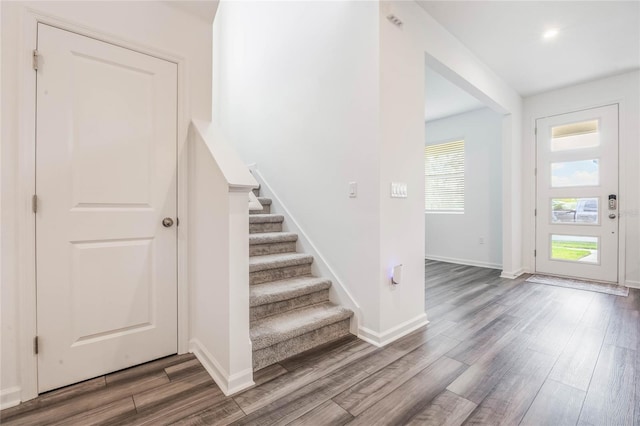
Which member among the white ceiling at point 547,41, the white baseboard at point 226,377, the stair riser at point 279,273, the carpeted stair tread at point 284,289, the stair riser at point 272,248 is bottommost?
the white baseboard at point 226,377

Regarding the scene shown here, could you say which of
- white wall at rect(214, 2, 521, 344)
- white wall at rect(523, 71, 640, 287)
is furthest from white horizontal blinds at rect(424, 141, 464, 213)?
white wall at rect(214, 2, 521, 344)

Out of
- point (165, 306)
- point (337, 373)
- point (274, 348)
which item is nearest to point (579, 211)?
point (337, 373)

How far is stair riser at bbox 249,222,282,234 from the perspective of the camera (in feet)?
9.99

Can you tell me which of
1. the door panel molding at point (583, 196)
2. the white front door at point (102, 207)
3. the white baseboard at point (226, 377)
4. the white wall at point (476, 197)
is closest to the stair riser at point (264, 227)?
the white front door at point (102, 207)

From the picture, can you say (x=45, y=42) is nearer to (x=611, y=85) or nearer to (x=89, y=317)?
(x=89, y=317)

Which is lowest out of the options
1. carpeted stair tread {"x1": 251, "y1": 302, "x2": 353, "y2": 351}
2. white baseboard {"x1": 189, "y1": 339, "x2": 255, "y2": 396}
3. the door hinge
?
white baseboard {"x1": 189, "y1": 339, "x2": 255, "y2": 396}

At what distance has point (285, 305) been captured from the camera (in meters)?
2.33

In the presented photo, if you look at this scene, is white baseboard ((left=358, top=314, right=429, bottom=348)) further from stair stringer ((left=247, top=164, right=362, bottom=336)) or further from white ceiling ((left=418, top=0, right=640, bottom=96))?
white ceiling ((left=418, top=0, right=640, bottom=96))

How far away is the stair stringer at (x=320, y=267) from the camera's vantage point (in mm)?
2407

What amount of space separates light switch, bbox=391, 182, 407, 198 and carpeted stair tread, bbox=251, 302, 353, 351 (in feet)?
3.35

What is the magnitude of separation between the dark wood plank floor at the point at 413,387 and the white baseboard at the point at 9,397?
43 mm

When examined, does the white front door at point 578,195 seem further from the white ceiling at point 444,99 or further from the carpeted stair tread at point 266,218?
the carpeted stair tread at point 266,218

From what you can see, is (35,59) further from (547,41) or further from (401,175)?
(547,41)

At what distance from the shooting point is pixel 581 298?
332 centimetres
